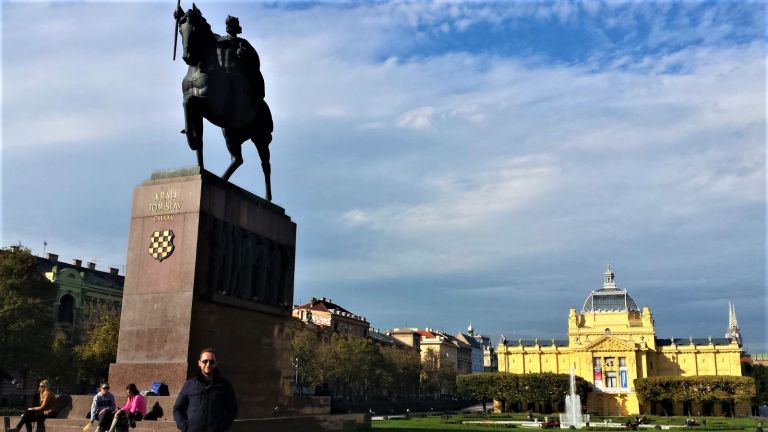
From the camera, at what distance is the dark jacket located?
741cm

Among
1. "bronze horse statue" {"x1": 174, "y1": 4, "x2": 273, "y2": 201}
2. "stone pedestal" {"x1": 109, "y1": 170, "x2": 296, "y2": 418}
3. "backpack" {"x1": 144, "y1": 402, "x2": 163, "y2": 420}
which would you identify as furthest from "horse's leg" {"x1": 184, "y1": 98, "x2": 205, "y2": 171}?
"backpack" {"x1": 144, "y1": 402, "x2": 163, "y2": 420}

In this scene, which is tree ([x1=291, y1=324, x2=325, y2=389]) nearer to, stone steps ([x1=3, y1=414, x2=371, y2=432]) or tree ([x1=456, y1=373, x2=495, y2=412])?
tree ([x1=456, y1=373, x2=495, y2=412])

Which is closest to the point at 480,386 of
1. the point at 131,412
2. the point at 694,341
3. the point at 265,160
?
the point at 694,341

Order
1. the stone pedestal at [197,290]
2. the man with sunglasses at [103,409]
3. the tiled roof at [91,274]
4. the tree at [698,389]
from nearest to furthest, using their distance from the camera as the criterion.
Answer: the man with sunglasses at [103,409] < the stone pedestal at [197,290] < the tiled roof at [91,274] < the tree at [698,389]

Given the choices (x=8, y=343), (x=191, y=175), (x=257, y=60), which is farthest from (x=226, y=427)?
(x=8, y=343)

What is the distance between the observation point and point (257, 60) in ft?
60.3

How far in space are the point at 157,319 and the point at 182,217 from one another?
228cm

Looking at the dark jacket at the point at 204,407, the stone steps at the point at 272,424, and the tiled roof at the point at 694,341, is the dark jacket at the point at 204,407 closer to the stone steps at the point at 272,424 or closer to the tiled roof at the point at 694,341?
the stone steps at the point at 272,424

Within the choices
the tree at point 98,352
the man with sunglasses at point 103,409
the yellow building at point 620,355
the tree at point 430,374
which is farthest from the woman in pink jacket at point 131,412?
the yellow building at point 620,355

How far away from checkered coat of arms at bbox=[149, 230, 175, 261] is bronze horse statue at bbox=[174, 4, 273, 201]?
1736 millimetres

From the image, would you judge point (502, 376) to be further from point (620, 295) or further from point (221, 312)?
point (221, 312)

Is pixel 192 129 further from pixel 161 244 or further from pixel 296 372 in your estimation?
pixel 296 372

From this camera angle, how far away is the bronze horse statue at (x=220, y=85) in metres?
16.3

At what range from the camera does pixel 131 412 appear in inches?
475
